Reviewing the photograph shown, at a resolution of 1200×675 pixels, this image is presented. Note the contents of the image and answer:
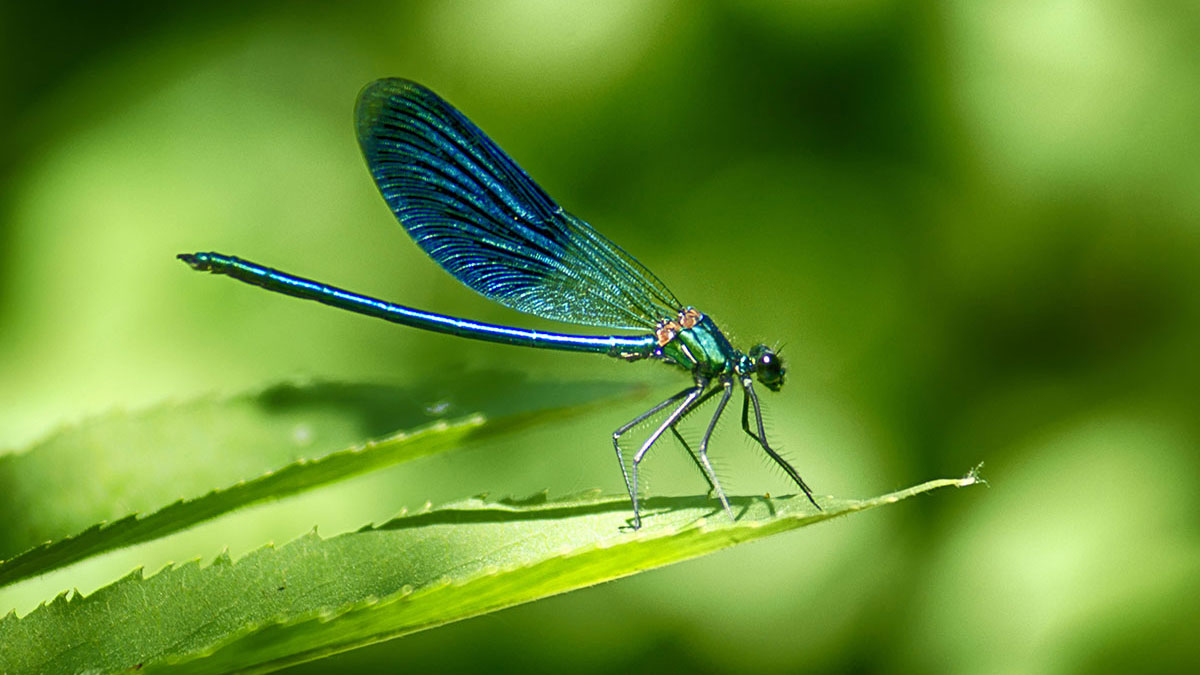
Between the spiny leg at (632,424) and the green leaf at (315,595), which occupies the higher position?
the spiny leg at (632,424)

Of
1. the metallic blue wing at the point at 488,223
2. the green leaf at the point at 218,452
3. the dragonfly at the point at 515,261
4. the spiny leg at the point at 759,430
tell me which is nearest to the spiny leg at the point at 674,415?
the dragonfly at the point at 515,261

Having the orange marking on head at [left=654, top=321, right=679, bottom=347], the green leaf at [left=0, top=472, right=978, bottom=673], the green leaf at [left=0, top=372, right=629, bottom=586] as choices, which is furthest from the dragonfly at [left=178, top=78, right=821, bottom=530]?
the green leaf at [left=0, top=472, right=978, bottom=673]

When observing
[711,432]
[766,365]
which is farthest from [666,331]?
[711,432]

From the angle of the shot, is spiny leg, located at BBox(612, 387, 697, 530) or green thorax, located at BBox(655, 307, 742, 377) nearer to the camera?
spiny leg, located at BBox(612, 387, 697, 530)

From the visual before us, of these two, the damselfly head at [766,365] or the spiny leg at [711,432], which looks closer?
the spiny leg at [711,432]

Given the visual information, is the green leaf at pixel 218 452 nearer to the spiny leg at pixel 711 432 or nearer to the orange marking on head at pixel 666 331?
the spiny leg at pixel 711 432

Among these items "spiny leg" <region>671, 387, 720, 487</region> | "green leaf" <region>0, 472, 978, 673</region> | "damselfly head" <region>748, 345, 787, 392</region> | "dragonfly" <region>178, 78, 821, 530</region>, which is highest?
"dragonfly" <region>178, 78, 821, 530</region>

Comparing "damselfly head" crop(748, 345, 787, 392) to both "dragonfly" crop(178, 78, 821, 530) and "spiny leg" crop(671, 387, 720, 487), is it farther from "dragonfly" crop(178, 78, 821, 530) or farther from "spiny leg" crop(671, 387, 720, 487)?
"spiny leg" crop(671, 387, 720, 487)
